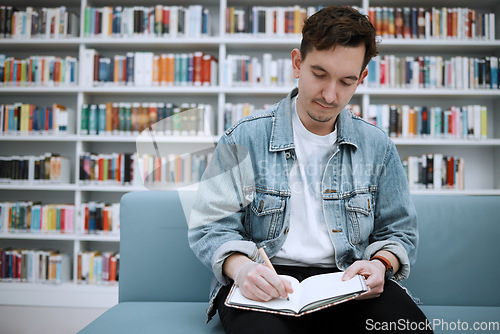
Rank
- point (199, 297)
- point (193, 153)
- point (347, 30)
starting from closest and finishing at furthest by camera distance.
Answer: point (347, 30) < point (199, 297) < point (193, 153)

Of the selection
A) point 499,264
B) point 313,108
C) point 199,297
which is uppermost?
point 313,108

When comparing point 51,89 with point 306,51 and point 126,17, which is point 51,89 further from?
point 306,51

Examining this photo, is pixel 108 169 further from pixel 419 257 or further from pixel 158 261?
pixel 419 257

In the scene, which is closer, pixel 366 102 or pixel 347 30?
pixel 347 30

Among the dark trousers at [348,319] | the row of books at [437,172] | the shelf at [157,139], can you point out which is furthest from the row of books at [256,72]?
the dark trousers at [348,319]

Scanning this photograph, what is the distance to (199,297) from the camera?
1.14 meters

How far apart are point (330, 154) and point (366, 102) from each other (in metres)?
1.78

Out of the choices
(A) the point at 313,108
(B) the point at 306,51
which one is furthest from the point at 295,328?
(B) the point at 306,51

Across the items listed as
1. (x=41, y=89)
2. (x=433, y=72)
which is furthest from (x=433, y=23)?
(x=41, y=89)

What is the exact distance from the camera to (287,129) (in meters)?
1.00

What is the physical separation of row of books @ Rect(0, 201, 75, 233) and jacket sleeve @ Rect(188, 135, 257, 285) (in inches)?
84.4

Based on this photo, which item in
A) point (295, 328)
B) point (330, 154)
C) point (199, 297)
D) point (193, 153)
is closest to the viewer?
point (295, 328)

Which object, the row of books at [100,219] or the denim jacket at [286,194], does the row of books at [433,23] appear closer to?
the denim jacket at [286,194]

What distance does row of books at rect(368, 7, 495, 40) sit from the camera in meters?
2.61
